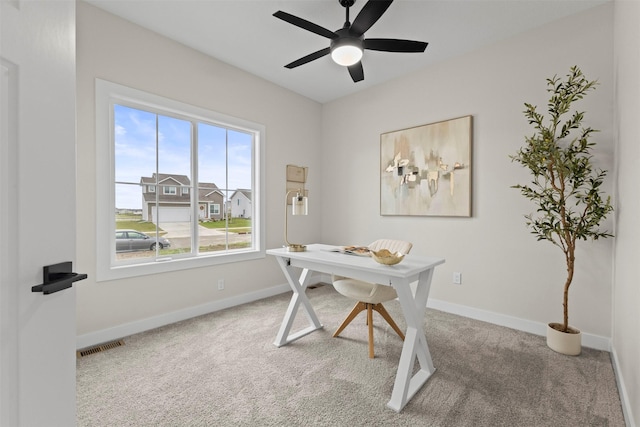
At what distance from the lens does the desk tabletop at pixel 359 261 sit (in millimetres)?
1725

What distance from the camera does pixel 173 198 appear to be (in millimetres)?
2994

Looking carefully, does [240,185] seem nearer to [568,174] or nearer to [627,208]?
[568,174]

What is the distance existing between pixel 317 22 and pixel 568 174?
2446 millimetres

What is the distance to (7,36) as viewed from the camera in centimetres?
58

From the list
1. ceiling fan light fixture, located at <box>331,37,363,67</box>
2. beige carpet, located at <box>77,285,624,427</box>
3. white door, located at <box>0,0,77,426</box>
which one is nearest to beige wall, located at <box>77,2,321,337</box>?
beige carpet, located at <box>77,285,624,427</box>

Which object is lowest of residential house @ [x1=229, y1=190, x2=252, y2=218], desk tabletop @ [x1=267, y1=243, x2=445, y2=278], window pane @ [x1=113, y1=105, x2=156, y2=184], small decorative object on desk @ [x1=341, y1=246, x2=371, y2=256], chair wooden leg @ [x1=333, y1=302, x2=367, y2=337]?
chair wooden leg @ [x1=333, y1=302, x2=367, y2=337]

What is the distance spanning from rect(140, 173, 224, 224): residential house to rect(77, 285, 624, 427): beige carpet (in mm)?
1121

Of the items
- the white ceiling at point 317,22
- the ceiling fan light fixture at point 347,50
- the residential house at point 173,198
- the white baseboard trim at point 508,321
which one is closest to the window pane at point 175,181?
the residential house at point 173,198

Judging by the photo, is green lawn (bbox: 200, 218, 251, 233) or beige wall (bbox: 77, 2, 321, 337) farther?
green lawn (bbox: 200, 218, 251, 233)

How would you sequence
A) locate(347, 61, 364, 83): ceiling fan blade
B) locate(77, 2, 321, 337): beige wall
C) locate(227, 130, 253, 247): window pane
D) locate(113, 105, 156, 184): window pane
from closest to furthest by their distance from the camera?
locate(77, 2, 321, 337): beige wall → locate(347, 61, 364, 83): ceiling fan blade → locate(113, 105, 156, 184): window pane → locate(227, 130, 253, 247): window pane

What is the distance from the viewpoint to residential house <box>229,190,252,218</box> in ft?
11.6

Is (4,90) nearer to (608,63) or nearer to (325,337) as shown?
(325,337)

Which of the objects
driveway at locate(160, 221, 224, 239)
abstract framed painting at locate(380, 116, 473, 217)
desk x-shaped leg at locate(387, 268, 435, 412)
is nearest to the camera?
desk x-shaped leg at locate(387, 268, 435, 412)

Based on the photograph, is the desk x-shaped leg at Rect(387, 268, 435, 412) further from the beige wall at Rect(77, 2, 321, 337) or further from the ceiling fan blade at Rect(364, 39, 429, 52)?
the beige wall at Rect(77, 2, 321, 337)
